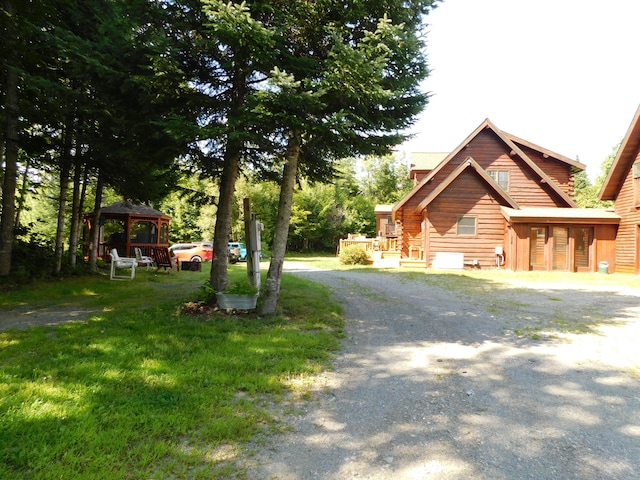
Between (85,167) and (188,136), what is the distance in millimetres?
8561

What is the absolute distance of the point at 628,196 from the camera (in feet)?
61.2

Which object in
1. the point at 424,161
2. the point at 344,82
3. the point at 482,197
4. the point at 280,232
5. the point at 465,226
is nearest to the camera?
the point at 344,82

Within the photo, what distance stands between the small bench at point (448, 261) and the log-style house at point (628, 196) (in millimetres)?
7458

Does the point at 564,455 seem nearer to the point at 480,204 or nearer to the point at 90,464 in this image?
the point at 90,464

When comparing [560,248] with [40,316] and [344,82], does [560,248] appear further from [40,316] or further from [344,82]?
[40,316]

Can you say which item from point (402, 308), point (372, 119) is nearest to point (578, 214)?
point (402, 308)

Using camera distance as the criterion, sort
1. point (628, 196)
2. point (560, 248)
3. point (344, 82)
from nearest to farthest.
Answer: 1. point (344, 82)
2. point (628, 196)
3. point (560, 248)

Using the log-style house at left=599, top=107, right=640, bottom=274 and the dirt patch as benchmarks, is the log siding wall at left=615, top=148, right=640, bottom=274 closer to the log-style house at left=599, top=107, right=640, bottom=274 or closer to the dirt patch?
the log-style house at left=599, top=107, right=640, bottom=274

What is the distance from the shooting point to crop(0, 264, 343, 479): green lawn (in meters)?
2.64

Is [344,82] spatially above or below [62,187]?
above

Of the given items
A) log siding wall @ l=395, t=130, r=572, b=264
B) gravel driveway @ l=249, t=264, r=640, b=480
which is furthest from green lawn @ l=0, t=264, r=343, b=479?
log siding wall @ l=395, t=130, r=572, b=264

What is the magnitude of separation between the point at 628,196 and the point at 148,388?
75.0ft

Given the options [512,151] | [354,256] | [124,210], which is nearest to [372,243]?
[354,256]

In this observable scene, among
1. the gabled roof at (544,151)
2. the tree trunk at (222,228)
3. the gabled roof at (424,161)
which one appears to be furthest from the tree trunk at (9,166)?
the gabled roof at (544,151)
